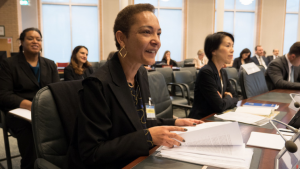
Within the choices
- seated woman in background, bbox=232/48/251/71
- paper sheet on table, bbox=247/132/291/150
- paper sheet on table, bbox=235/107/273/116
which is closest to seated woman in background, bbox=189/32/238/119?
paper sheet on table, bbox=235/107/273/116

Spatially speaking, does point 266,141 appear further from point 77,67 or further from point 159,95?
point 77,67

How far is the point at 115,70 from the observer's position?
1.03m

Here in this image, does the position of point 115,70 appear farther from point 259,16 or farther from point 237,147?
point 259,16

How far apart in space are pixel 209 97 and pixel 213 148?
100 centimetres

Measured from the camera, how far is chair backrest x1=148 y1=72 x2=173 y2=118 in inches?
78.9

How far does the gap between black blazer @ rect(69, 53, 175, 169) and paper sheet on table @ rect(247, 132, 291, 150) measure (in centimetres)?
52

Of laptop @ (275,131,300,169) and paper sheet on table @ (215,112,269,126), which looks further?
paper sheet on table @ (215,112,269,126)

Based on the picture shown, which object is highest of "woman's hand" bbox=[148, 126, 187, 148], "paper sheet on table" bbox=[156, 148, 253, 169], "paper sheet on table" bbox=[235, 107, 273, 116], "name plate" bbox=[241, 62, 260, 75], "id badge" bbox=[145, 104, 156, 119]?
"name plate" bbox=[241, 62, 260, 75]

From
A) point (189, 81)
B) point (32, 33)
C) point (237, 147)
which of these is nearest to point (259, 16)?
point (189, 81)

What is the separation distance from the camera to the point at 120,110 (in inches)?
37.8

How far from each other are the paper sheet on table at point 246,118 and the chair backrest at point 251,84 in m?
1.17

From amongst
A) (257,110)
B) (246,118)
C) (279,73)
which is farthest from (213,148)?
(279,73)

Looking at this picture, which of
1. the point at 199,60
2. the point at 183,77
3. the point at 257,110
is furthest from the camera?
the point at 199,60

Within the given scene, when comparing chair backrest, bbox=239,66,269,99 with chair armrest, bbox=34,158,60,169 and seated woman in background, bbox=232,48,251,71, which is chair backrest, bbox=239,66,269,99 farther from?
seated woman in background, bbox=232,48,251,71
